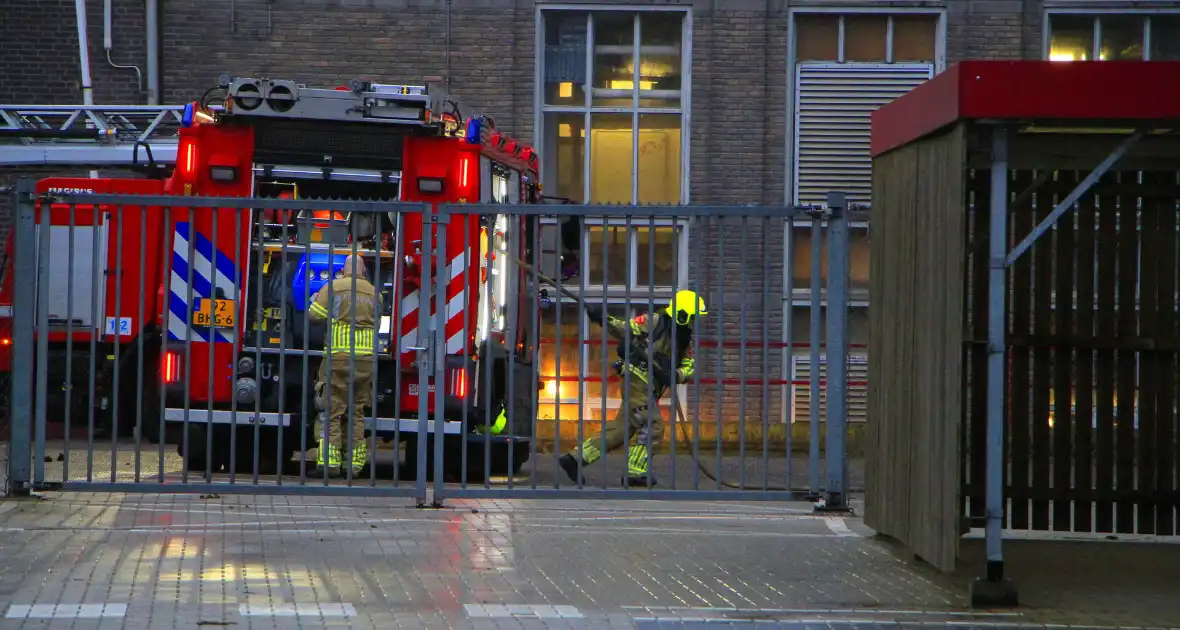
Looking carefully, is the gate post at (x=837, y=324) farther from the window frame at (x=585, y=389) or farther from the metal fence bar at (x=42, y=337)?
the metal fence bar at (x=42, y=337)

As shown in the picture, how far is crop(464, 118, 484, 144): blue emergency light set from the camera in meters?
13.0

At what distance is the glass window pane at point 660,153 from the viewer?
1912cm

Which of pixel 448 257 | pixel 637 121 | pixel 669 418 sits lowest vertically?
pixel 669 418

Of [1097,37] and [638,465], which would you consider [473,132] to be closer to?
[638,465]

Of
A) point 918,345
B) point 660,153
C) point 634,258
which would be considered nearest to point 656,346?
point 918,345

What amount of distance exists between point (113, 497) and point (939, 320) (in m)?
5.80

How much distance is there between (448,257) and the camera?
1159cm

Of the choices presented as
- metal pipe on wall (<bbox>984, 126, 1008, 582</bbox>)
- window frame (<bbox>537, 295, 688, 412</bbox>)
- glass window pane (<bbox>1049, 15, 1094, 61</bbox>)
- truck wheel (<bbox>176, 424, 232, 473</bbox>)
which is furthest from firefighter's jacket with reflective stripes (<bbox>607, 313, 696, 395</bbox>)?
glass window pane (<bbox>1049, 15, 1094, 61</bbox>)

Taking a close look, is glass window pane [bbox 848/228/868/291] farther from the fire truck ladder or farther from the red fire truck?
the fire truck ladder

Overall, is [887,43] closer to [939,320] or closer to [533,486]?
[533,486]

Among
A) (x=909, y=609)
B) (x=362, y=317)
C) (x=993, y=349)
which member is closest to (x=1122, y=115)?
(x=993, y=349)

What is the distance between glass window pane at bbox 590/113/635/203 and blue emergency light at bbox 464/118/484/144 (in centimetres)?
619

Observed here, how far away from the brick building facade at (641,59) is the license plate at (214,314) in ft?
28.2

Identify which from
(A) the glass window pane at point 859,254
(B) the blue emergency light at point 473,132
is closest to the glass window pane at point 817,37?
(A) the glass window pane at point 859,254
